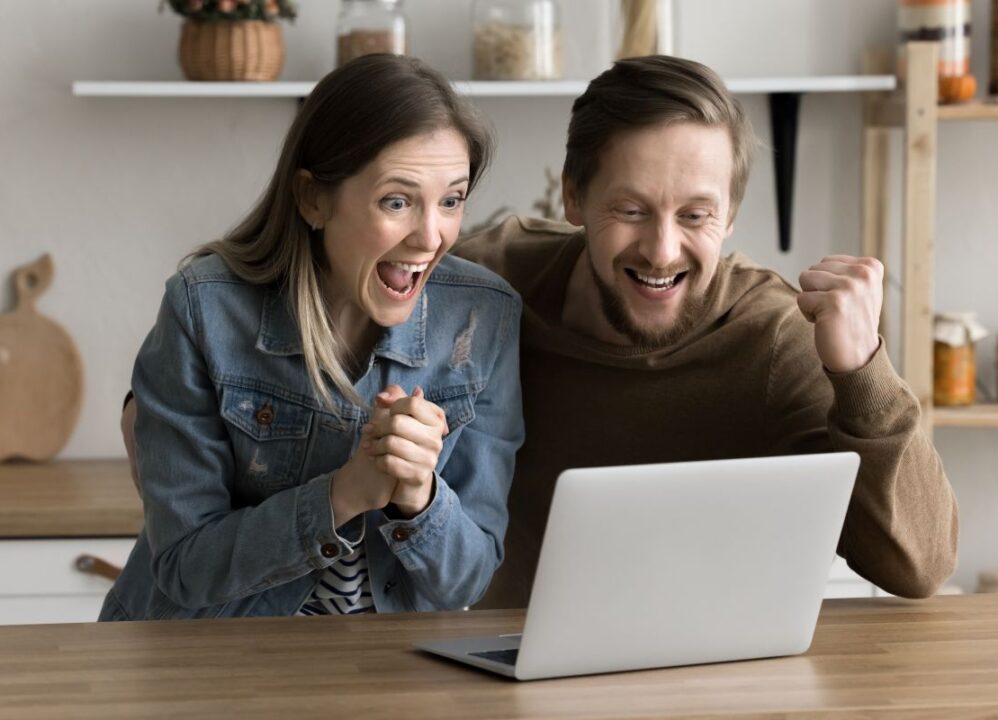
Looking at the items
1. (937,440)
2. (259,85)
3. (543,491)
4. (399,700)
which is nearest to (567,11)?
(259,85)

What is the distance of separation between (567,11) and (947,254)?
87 centimetres

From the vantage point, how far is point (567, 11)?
2789 millimetres

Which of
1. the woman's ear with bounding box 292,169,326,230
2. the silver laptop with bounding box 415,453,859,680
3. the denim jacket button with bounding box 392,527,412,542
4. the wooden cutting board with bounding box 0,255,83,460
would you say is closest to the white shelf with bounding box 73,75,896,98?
the wooden cutting board with bounding box 0,255,83,460

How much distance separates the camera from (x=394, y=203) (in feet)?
4.76

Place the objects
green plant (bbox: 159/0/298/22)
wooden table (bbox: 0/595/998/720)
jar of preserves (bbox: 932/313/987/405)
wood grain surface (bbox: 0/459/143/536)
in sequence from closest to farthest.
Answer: wooden table (bbox: 0/595/998/720), wood grain surface (bbox: 0/459/143/536), green plant (bbox: 159/0/298/22), jar of preserves (bbox: 932/313/987/405)

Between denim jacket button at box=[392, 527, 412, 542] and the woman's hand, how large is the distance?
9 centimetres

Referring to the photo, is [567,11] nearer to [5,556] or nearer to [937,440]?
[937,440]

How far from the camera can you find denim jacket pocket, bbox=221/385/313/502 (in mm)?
1466

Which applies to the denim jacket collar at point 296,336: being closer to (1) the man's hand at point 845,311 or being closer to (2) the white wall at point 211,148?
(1) the man's hand at point 845,311

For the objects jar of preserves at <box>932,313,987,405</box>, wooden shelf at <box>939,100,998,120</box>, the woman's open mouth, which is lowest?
jar of preserves at <box>932,313,987,405</box>

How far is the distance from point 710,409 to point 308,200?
0.52 meters

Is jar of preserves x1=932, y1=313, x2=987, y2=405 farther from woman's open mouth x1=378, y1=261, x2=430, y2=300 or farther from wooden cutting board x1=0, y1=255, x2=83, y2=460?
wooden cutting board x1=0, y1=255, x2=83, y2=460

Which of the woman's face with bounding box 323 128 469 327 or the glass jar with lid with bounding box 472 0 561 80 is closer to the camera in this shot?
the woman's face with bounding box 323 128 469 327

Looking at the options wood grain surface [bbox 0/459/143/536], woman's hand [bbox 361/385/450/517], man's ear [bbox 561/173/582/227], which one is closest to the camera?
woman's hand [bbox 361/385/450/517]
